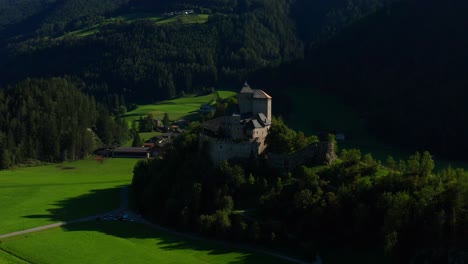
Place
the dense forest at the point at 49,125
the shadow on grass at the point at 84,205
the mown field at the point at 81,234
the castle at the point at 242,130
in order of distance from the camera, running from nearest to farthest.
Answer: the mown field at the point at 81,234, the castle at the point at 242,130, the shadow on grass at the point at 84,205, the dense forest at the point at 49,125

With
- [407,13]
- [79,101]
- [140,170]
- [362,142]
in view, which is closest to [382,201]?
[140,170]

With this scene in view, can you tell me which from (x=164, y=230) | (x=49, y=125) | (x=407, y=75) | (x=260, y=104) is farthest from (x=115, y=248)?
(x=407, y=75)

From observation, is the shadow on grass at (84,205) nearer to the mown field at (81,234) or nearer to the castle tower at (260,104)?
the mown field at (81,234)

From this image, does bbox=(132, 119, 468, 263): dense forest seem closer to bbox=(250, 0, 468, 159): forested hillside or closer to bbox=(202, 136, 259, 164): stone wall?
bbox=(202, 136, 259, 164): stone wall

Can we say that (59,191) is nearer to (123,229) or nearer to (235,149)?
(123,229)

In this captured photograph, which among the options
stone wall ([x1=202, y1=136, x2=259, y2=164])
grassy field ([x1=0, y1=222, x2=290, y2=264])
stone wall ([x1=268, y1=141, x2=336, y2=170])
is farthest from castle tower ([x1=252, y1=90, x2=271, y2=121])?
grassy field ([x1=0, y1=222, x2=290, y2=264])

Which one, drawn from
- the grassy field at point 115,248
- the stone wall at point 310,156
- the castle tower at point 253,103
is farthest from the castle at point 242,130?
the grassy field at point 115,248

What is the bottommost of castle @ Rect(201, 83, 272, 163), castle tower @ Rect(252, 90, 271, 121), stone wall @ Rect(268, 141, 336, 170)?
stone wall @ Rect(268, 141, 336, 170)

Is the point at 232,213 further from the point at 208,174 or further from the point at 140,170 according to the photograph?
the point at 140,170
